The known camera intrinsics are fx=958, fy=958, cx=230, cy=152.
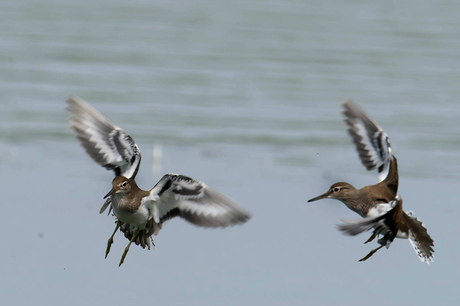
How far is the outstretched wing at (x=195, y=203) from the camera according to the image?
7676 millimetres

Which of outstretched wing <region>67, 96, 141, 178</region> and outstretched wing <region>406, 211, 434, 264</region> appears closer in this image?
outstretched wing <region>67, 96, 141, 178</region>

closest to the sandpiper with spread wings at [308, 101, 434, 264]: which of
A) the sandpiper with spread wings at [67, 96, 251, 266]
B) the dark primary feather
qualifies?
the dark primary feather

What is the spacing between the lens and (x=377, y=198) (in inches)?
340

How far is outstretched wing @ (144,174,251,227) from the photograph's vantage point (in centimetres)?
768

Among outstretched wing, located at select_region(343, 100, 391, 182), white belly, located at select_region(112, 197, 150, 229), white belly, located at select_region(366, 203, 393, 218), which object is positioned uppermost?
outstretched wing, located at select_region(343, 100, 391, 182)

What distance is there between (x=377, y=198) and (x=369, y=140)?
93cm

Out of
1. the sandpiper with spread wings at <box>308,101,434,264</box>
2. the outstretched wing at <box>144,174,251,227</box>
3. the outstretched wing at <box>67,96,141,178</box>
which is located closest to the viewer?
the outstretched wing at <box>144,174,251,227</box>

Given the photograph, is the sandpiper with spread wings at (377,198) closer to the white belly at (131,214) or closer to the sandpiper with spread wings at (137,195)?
the sandpiper with spread wings at (137,195)

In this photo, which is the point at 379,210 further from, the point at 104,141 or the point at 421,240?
the point at 104,141

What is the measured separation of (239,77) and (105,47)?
309cm

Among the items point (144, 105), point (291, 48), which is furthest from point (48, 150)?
point (291, 48)

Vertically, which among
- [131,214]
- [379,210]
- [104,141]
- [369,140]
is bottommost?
[131,214]

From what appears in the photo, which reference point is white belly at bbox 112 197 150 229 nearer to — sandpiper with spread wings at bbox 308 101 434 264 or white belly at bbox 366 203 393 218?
sandpiper with spread wings at bbox 308 101 434 264

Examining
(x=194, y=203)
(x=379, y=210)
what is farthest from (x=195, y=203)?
(x=379, y=210)
